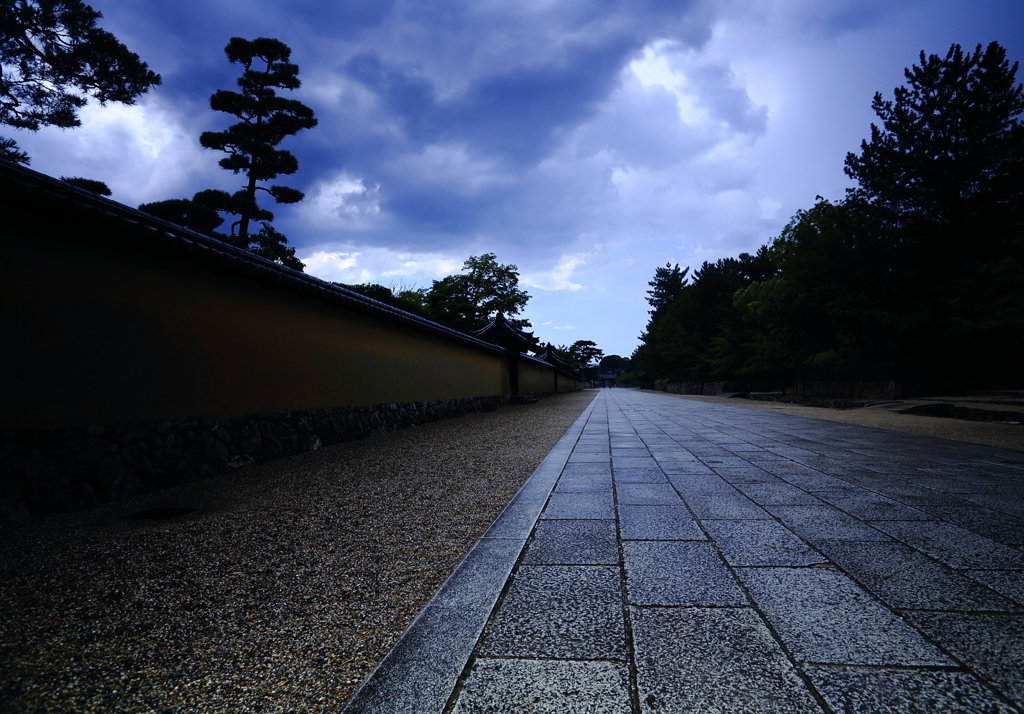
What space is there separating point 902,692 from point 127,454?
18.6 feet

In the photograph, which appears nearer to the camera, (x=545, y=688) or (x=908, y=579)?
(x=545, y=688)

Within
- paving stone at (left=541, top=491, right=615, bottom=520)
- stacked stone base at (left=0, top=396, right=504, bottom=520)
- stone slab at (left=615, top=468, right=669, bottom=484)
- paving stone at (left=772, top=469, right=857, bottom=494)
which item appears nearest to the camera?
paving stone at (left=541, top=491, right=615, bottom=520)

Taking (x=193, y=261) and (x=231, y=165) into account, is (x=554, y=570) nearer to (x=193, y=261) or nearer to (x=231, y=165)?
(x=193, y=261)

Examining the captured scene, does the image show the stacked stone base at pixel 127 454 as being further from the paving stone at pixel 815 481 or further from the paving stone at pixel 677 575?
the paving stone at pixel 815 481

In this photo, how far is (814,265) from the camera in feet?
56.8

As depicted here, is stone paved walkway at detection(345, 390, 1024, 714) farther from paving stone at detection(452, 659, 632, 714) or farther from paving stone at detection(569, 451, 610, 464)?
paving stone at detection(569, 451, 610, 464)

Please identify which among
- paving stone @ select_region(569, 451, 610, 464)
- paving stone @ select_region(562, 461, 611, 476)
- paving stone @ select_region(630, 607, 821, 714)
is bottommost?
paving stone @ select_region(569, 451, 610, 464)

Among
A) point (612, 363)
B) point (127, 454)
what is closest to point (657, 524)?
point (127, 454)

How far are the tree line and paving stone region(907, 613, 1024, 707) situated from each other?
56.5ft

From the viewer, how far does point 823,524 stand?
9.51 feet

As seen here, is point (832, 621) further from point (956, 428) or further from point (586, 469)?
point (956, 428)

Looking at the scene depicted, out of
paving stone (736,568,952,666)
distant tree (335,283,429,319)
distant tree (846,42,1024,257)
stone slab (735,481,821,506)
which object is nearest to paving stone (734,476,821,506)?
stone slab (735,481,821,506)

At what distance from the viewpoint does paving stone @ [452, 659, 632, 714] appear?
130 centimetres

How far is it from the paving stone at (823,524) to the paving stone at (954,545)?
0.45ft
